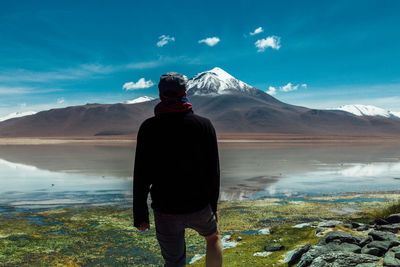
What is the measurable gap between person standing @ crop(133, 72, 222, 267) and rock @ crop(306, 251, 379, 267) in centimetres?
239

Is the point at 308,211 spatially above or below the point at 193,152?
below

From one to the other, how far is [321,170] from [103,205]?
19.6 metres

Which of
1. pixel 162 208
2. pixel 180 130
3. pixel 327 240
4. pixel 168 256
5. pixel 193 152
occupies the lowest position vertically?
pixel 327 240

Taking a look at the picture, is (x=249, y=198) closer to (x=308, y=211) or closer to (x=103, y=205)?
(x=308, y=211)

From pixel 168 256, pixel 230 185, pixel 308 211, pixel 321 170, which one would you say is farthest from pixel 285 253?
pixel 321 170

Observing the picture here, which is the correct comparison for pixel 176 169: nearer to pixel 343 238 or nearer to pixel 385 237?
pixel 343 238

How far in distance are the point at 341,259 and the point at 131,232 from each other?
7.64 meters

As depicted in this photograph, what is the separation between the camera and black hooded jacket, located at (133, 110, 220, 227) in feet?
10.5

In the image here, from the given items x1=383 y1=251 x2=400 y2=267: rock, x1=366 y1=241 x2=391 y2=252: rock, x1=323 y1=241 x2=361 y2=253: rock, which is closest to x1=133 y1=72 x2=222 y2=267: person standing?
x1=383 y1=251 x2=400 y2=267: rock

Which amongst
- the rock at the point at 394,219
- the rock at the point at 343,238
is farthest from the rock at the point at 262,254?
the rock at the point at 394,219

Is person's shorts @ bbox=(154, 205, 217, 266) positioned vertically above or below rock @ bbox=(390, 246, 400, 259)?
above

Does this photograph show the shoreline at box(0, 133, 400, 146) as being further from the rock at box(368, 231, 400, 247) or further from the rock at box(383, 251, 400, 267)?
the rock at box(383, 251, 400, 267)

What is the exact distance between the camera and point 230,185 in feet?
69.2

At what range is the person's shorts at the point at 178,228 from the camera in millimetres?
3242
